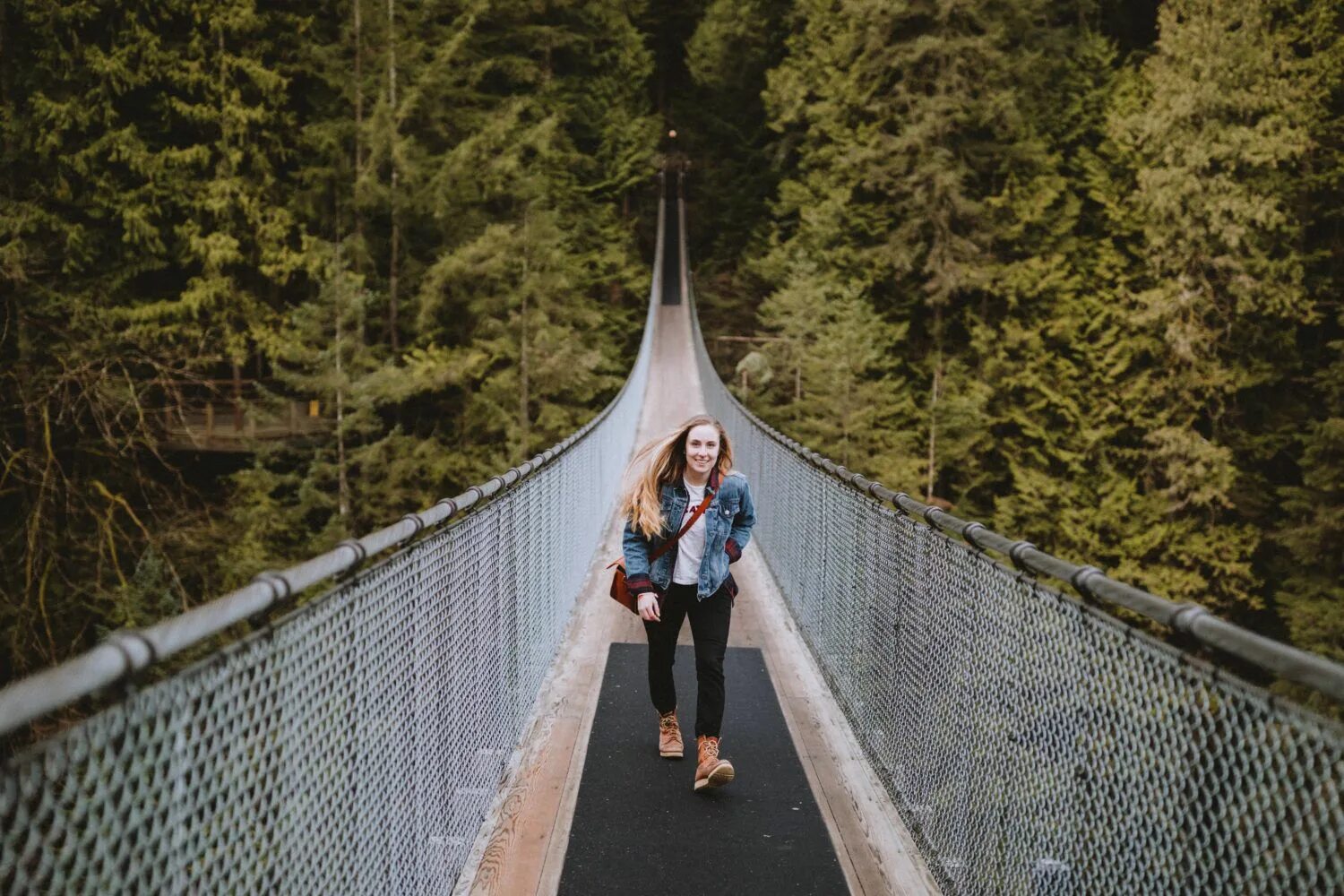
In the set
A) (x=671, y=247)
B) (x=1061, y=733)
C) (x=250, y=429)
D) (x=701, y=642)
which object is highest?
(x=671, y=247)

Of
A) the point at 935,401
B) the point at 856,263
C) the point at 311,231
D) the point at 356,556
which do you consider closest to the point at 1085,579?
the point at 356,556

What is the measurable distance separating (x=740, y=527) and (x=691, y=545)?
23cm

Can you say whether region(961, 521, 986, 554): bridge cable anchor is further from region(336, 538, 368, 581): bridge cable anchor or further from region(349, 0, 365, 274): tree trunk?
region(349, 0, 365, 274): tree trunk

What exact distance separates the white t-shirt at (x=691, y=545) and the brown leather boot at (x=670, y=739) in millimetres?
604

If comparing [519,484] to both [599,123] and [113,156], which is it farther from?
[599,123]

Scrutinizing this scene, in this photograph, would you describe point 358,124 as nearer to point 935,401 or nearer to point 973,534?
point 935,401

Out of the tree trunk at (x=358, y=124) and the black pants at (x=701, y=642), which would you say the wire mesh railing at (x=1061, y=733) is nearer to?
the black pants at (x=701, y=642)

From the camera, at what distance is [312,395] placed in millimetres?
16688

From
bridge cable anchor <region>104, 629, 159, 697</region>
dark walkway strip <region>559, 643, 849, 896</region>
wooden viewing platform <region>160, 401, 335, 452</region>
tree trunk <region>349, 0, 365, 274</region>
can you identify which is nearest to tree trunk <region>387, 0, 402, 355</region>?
tree trunk <region>349, 0, 365, 274</region>

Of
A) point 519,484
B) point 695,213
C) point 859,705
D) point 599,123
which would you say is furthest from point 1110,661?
point 695,213

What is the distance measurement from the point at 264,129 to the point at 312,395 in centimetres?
498

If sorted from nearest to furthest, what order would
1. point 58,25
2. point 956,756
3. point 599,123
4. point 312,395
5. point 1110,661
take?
point 1110,661 < point 956,756 < point 58,25 < point 312,395 < point 599,123

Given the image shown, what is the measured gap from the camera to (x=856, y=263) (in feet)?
64.5

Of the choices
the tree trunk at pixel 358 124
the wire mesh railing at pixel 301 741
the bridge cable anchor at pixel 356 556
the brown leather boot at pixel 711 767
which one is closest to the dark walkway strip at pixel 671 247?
the tree trunk at pixel 358 124
